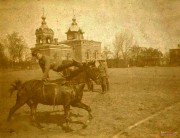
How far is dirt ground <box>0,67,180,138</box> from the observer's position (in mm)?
4527

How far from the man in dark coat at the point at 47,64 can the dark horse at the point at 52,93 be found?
5.2 inches

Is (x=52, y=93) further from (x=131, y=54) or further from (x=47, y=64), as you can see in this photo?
(x=131, y=54)

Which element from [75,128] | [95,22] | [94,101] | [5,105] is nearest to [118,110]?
[94,101]

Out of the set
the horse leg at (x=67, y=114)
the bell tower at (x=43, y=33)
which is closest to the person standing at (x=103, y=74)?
the horse leg at (x=67, y=114)

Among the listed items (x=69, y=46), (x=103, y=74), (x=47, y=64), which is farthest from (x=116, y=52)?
(x=47, y=64)

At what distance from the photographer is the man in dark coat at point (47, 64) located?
450 centimetres

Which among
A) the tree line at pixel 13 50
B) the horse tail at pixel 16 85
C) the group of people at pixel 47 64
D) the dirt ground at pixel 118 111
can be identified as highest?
the tree line at pixel 13 50

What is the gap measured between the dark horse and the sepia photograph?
2 centimetres

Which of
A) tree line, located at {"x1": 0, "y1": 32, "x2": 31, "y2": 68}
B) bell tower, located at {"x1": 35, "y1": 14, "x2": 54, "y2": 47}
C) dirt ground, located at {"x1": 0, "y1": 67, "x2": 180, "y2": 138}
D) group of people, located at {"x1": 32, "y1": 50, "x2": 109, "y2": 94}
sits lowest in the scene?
dirt ground, located at {"x1": 0, "y1": 67, "x2": 180, "y2": 138}

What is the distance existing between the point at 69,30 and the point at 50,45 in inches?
16.1

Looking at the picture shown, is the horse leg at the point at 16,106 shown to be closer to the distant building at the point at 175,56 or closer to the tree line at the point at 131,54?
the tree line at the point at 131,54

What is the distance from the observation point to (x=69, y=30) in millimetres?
4770

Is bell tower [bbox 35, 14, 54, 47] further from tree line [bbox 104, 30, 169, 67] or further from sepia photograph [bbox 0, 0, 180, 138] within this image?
tree line [bbox 104, 30, 169, 67]

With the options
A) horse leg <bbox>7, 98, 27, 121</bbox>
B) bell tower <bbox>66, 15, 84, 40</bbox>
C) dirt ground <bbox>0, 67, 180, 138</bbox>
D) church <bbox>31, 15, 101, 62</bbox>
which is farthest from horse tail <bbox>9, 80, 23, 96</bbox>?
bell tower <bbox>66, 15, 84, 40</bbox>
